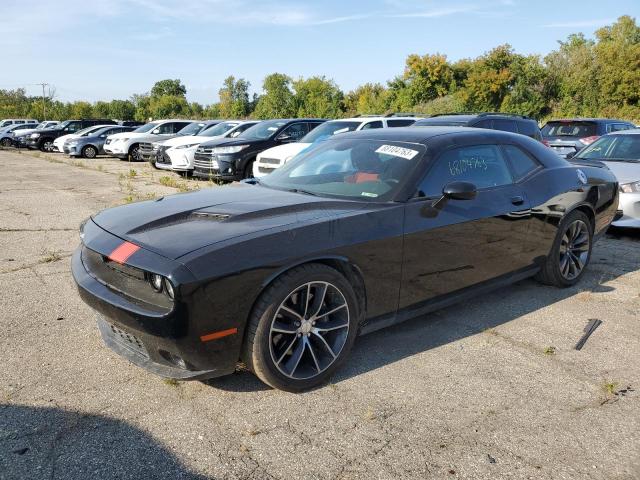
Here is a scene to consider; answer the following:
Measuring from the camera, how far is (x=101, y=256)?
3186mm

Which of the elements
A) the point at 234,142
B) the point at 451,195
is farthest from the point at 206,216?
the point at 234,142

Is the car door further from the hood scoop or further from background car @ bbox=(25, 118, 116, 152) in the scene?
background car @ bbox=(25, 118, 116, 152)

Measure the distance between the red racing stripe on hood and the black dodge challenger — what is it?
1 centimetres

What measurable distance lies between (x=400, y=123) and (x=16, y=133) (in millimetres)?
25944

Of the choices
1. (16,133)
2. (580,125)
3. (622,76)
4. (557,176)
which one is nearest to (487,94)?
(622,76)

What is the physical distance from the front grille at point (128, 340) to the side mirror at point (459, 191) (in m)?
2.18

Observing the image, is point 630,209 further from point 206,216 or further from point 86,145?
A: point 86,145

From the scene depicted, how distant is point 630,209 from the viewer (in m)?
6.86

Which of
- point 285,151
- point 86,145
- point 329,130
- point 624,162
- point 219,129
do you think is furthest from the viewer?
point 86,145

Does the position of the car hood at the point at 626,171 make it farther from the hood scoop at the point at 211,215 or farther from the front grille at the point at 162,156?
the front grille at the point at 162,156

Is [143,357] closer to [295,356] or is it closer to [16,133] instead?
[295,356]

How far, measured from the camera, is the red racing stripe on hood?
2967mm

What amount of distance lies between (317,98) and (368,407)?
178 feet

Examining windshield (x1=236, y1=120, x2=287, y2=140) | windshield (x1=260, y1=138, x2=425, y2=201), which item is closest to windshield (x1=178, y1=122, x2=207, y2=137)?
windshield (x1=236, y1=120, x2=287, y2=140)
